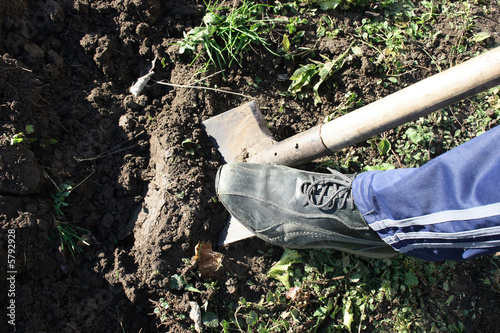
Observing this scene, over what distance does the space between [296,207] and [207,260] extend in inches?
24.4

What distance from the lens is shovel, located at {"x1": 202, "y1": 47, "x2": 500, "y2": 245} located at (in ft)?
5.45

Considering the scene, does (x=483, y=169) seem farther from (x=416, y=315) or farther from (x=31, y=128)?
(x=31, y=128)

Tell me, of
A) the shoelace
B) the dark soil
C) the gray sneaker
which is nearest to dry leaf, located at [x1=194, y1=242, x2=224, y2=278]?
the dark soil

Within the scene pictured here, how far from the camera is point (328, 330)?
221 centimetres

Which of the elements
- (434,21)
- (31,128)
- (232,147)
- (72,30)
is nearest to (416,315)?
(232,147)

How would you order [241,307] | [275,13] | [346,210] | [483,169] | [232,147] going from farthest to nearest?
[275,13] < [232,147] < [241,307] < [346,210] < [483,169]

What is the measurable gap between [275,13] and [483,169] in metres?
1.78

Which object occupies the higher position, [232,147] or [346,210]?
[232,147]

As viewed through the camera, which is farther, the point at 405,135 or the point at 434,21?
the point at 434,21

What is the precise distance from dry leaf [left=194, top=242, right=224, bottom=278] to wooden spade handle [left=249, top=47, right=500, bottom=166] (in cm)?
66

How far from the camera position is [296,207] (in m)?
2.15

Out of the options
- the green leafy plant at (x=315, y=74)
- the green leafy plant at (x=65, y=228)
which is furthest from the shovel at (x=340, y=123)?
the green leafy plant at (x=65, y=228)

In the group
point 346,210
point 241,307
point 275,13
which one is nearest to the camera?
point 346,210

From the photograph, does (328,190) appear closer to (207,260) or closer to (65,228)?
(207,260)
